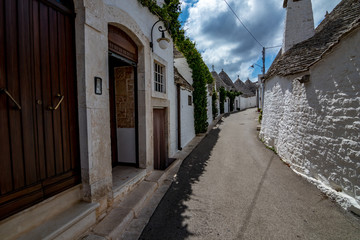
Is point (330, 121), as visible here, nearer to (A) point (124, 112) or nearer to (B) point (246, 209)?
(B) point (246, 209)

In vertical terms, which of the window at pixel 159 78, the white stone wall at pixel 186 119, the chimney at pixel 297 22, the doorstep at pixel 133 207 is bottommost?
the doorstep at pixel 133 207

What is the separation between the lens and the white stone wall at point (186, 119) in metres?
8.92

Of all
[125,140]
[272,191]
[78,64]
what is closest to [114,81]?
[125,140]

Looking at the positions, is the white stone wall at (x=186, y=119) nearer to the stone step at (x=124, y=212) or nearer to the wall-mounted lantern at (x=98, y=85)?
the stone step at (x=124, y=212)

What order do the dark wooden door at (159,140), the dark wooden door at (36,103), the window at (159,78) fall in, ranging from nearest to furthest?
the dark wooden door at (36,103)
the window at (159,78)
the dark wooden door at (159,140)

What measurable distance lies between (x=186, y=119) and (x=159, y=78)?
13.7ft

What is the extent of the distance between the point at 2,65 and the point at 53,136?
3.15 ft

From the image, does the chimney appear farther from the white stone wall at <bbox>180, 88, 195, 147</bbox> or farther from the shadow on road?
the shadow on road

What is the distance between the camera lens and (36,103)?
2.14 metres

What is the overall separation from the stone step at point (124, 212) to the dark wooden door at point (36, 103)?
0.84 meters

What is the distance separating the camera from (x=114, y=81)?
4703mm

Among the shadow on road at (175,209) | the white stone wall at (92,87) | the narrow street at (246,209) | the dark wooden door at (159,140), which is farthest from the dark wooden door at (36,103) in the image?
the dark wooden door at (159,140)

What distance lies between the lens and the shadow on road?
2965 mm

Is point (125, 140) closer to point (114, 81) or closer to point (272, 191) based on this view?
point (114, 81)
